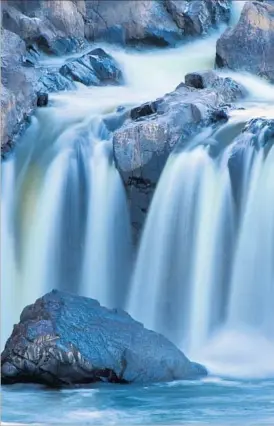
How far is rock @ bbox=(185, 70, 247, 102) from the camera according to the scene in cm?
1473

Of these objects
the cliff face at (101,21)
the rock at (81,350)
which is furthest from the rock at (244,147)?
the cliff face at (101,21)

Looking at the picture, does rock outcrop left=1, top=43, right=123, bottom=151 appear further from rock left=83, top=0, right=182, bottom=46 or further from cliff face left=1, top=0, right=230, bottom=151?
rock left=83, top=0, right=182, bottom=46

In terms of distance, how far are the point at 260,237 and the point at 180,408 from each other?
128 inches

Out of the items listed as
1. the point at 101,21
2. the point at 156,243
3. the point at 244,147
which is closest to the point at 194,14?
the point at 101,21

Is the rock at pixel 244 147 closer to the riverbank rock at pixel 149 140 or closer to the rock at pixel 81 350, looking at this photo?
the riverbank rock at pixel 149 140

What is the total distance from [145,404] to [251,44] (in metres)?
9.17

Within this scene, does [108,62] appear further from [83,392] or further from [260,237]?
[83,392]

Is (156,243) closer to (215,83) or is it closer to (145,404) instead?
(145,404)

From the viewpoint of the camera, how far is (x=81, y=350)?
935 cm

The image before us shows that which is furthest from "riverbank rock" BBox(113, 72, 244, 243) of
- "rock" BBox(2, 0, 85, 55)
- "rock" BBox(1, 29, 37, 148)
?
"rock" BBox(2, 0, 85, 55)

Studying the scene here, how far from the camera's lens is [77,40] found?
18.4m

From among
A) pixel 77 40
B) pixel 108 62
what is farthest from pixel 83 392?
pixel 77 40

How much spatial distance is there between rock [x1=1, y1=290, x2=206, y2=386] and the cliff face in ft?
25.4

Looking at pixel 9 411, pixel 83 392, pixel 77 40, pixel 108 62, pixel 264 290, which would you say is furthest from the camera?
pixel 77 40
